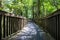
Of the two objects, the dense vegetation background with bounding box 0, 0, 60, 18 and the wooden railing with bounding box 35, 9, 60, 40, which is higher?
the dense vegetation background with bounding box 0, 0, 60, 18

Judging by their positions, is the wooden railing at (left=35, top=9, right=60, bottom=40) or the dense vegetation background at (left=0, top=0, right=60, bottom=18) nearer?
the wooden railing at (left=35, top=9, right=60, bottom=40)

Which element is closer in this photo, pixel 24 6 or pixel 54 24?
pixel 54 24

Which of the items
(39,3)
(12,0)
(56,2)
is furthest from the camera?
(39,3)

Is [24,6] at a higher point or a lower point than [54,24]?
higher

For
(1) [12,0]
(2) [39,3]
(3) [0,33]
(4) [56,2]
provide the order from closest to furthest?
1. (3) [0,33]
2. (1) [12,0]
3. (4) [56,2]
4. (2) [39,3]

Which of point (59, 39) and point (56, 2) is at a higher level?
point (56, 2)

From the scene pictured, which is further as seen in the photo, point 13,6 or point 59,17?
point 13,6

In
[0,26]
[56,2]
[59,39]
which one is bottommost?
[59,39]

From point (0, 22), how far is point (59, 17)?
7.72 feet

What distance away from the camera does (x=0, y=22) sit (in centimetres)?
558

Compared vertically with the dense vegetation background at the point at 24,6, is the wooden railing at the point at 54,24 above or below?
below

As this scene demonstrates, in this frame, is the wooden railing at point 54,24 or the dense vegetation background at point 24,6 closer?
the wooden railing at point 54,24

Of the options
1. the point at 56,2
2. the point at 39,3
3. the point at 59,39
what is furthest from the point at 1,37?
the point at 39,3

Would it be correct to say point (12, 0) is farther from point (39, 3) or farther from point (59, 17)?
point (59, 17)
